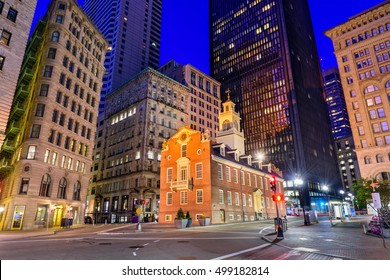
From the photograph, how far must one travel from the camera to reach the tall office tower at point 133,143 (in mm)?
62844

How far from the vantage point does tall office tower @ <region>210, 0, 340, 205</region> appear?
116 metres

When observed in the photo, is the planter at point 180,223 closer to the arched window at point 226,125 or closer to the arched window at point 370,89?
the arched window at point 226,125

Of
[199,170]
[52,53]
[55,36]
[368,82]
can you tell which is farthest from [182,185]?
[368,82]

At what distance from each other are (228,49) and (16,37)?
138 metres

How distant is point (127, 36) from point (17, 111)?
92.7 meters

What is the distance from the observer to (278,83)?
125125 millimetres

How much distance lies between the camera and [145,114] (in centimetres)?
6750

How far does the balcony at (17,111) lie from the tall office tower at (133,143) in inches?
1087

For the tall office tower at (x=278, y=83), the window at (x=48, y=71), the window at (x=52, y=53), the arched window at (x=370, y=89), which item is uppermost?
the tall office tower at (x=278, y=83)

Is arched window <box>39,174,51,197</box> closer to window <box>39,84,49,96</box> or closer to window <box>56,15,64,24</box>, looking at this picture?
window <box>39,84,49,96</box>

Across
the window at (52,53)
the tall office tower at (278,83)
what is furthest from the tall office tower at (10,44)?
the tall office tower at (278,83)

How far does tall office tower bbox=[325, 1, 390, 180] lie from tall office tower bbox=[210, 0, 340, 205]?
138 ft
